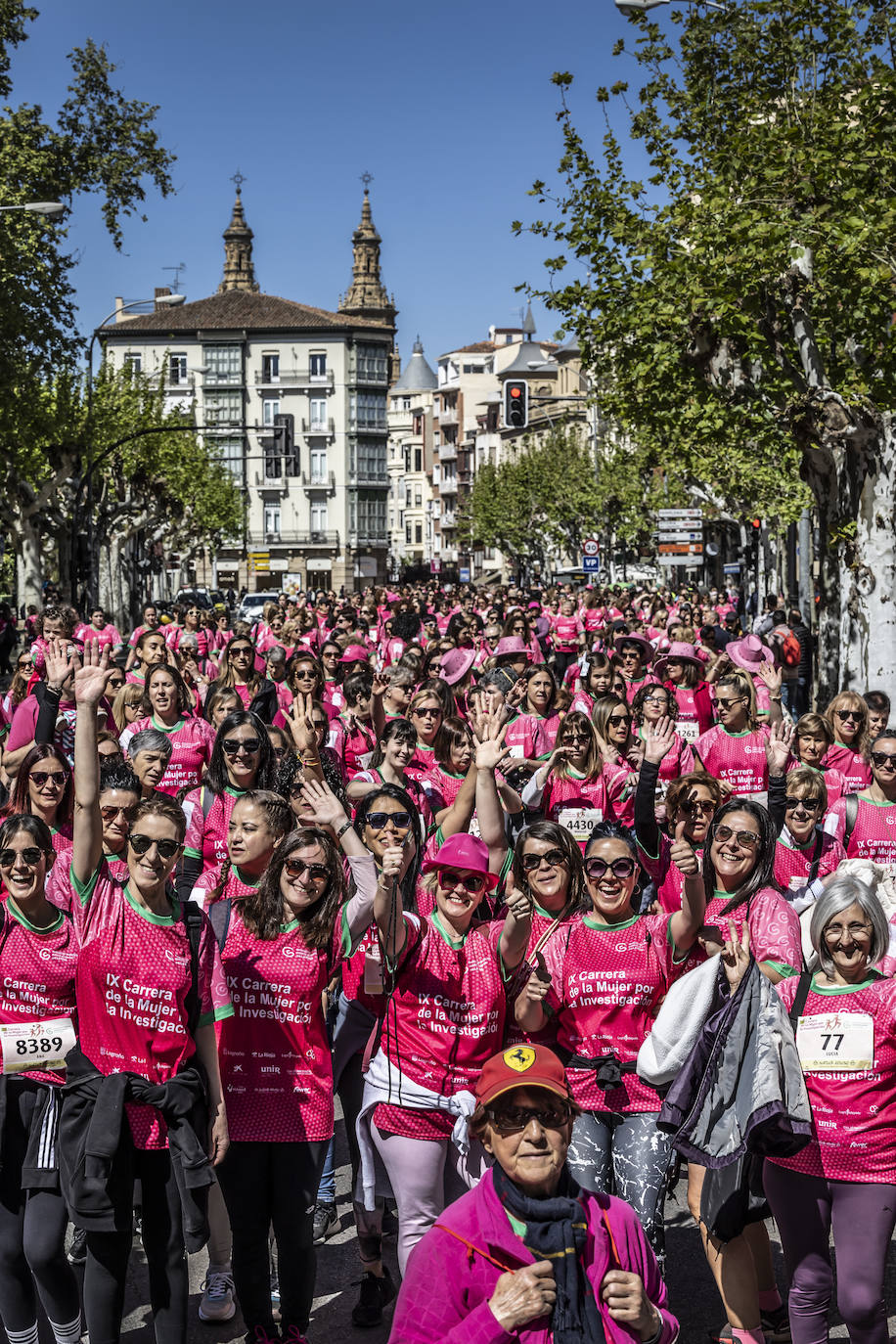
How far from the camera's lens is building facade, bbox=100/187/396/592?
95.6m

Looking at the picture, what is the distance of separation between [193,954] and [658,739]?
106 inches

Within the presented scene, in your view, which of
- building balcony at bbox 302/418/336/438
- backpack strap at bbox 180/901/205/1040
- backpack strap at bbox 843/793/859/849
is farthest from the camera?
→ building balcony at bbox 302/418/336/438

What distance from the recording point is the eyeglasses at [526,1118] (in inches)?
131

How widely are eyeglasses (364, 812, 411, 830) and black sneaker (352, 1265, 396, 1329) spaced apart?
1.49 metres

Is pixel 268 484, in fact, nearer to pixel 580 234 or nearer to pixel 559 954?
pixel 580 234

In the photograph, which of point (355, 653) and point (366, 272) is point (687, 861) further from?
point (366, 272)

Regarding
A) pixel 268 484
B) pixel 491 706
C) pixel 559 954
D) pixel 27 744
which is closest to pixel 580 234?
pixel 27 744

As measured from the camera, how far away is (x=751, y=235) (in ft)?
53.5

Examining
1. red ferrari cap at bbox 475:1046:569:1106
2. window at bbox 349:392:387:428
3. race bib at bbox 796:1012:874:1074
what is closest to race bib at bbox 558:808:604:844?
race bib at bbox 796:1012:874:1074

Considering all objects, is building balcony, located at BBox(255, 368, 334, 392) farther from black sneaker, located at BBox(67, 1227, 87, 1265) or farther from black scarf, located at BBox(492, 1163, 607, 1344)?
black scarf, located at BBox(492, 1163, 607, 1344)

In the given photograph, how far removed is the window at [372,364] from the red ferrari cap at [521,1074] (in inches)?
3715

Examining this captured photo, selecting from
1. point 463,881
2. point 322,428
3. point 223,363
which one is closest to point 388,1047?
point 463,881

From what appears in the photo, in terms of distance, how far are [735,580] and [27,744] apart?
51195 mm

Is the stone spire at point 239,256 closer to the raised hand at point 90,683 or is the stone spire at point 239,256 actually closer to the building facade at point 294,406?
the building facade at point 294,406
